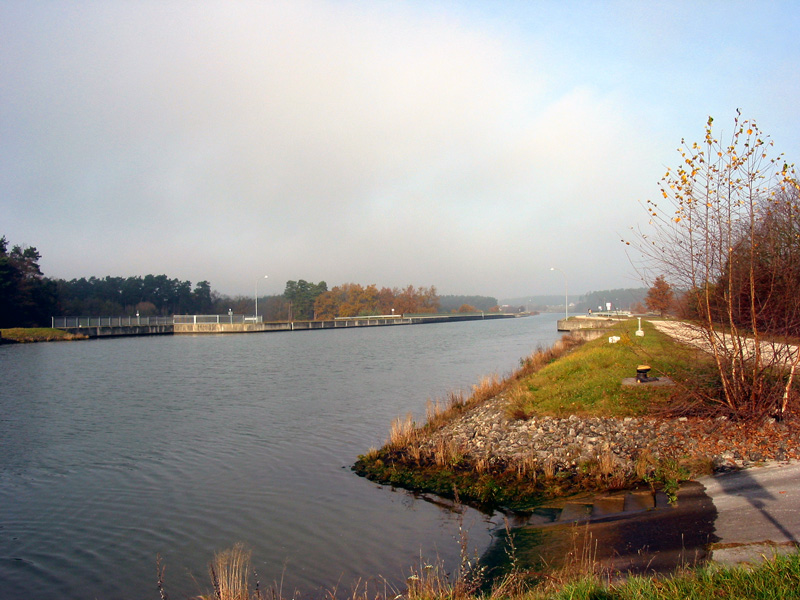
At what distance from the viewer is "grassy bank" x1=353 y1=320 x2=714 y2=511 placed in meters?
10.7

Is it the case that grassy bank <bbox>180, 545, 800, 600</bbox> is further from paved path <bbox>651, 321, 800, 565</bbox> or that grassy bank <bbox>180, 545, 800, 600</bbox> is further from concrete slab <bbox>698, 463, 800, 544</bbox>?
concrete slab <bbox>698, 463, 800, 544</bbox>

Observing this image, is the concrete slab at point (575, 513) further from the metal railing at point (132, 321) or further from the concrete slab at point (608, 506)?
the metal railing at point (132, 321)

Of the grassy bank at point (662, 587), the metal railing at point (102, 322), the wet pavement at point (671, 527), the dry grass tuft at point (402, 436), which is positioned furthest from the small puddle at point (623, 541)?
the metal railing at point (102, 322)

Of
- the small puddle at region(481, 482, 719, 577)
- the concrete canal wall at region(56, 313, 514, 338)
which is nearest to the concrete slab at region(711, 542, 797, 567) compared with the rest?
the small puddle at region(481, 482, 719, 577)

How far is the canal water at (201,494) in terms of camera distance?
884cm

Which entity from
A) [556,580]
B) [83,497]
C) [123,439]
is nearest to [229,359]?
[123,439]

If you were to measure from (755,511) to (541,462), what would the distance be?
15.2 feet

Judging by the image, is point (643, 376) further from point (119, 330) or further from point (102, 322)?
point (102, 322)

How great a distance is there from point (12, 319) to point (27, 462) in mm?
71894

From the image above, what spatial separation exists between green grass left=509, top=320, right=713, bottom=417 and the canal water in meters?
4.70

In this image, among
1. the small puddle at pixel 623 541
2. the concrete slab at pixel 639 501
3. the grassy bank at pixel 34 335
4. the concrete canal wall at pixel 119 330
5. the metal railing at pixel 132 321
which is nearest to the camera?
the small puddle at pixel 623 541

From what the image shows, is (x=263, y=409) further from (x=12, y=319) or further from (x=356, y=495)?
(x=12, y=319)

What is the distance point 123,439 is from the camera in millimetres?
17781

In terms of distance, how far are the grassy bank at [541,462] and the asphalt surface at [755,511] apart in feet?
2.91
